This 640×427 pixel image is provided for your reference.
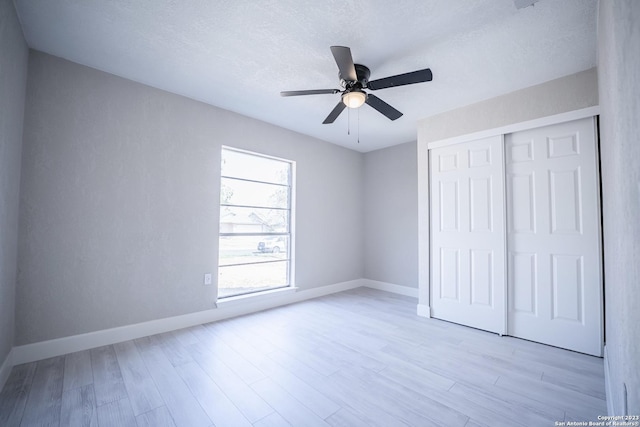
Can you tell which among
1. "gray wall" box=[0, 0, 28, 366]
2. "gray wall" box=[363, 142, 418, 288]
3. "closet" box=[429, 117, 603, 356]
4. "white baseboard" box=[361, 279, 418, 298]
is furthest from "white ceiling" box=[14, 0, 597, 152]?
"white baseboard" box=[361, 279, 418, 298]

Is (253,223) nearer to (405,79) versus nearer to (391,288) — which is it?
(405,79)

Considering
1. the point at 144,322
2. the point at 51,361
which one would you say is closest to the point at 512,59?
the point at 144,322

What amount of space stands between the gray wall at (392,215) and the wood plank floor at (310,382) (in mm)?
1879

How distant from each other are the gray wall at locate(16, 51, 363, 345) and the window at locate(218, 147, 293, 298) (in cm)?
20

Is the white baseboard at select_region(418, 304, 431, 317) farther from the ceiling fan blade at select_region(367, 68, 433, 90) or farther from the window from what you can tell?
the ceiling fan blade at select_region(367, 68, 433, 90)

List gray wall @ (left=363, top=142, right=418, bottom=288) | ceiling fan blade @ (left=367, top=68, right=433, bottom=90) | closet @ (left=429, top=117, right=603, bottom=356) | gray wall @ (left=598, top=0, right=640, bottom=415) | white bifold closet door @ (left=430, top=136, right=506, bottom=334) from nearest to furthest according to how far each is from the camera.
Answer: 1. gray wall @ (left=598, top=0, right=640, bottom=415)
2. ceiling fan blade @ (left=367, top=68, right=433, bottom=90)
3. closet @ (left=429, top=117, right=603, bottom=356)
4. white bifold closet door @ (left=430, top=136, right=506, bottom=334)
5. gray wall @ (left=363, top=142, right=418, bottom=288)

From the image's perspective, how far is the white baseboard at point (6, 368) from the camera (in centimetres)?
189

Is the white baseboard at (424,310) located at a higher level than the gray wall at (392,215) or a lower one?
lower

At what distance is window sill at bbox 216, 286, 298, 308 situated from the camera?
3.41 metres

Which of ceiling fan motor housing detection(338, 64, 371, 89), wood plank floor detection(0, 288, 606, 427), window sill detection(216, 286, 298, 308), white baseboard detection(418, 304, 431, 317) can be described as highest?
ceiling fan motor housing detection(338, 64, 371, 89)

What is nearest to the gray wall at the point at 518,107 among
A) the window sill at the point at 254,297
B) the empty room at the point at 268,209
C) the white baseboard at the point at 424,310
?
the empty room at the point at 268,209

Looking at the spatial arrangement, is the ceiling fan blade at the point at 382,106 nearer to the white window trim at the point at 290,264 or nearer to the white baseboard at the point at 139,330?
the white window trim at the point at 290,264

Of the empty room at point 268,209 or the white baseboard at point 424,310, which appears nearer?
the empty room at point 268,209

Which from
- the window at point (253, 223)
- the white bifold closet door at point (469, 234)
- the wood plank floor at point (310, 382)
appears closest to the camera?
the wood plank floor at point (310, 382)
